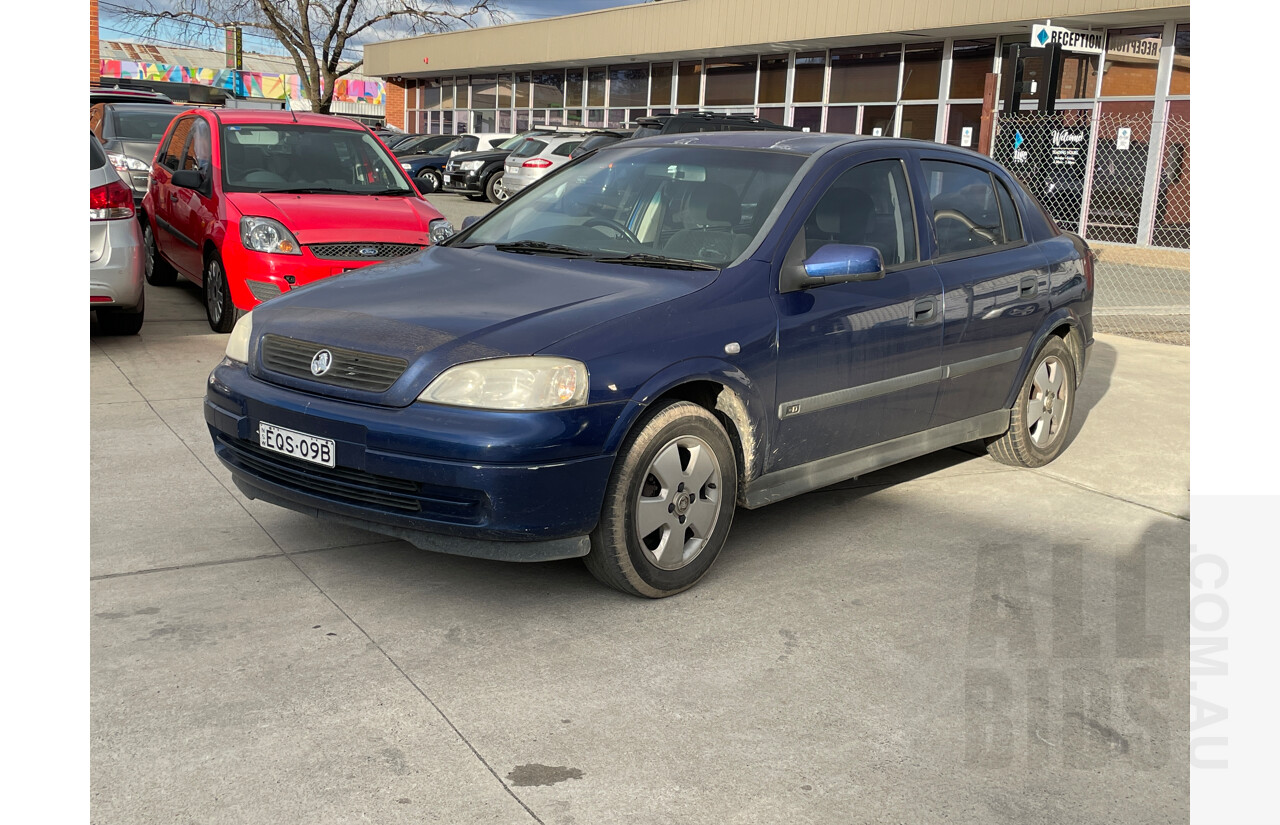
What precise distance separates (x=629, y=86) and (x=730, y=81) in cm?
419

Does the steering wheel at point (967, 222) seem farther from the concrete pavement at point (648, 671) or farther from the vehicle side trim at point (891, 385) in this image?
the concrete pavement at point (648, 671)

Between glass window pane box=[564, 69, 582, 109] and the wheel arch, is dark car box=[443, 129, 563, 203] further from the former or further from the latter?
the wheel arch

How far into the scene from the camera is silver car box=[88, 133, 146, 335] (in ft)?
26.2

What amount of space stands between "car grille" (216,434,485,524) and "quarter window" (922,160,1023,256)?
2.68m

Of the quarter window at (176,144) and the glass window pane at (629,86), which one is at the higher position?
the glass window pane at (629,86)

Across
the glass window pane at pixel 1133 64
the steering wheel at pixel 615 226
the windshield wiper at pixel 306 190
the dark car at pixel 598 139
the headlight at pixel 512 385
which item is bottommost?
the headlight at pixel 512 385

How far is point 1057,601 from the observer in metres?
4.39

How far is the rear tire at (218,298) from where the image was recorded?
8625mm

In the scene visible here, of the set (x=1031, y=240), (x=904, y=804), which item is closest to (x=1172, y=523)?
(x=1031, y=240)

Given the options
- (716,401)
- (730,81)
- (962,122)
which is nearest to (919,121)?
(962,122)

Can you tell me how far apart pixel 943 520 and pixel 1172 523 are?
3.64 feet

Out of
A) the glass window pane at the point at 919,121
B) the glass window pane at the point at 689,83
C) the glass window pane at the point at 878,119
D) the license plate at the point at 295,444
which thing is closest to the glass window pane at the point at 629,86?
the glass window pane at the point at 689,83

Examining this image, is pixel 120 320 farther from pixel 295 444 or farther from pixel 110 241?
pixel 295 444

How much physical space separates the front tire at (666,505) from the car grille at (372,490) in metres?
0.47
